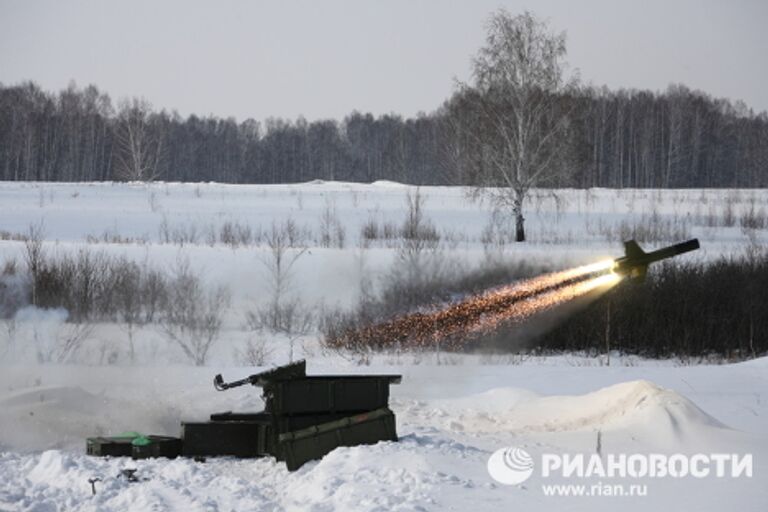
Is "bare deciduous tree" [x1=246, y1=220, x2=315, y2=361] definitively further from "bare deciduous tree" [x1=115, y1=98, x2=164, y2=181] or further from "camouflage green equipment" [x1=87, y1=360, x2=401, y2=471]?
"bare deciduous tree" [x1=115, y1=98, x2=164, y2=181]

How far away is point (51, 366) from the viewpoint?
1906 centimetres

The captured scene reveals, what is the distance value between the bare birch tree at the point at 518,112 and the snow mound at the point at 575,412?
23.6 m

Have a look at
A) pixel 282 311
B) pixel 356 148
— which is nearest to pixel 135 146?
pixel 356 148

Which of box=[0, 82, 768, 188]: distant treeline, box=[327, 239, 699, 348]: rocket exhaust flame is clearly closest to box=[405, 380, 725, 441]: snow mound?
box=[327, 239, 699, 348]: rocket exhaust flame

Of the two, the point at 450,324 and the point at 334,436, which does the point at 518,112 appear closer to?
the point at 450,324

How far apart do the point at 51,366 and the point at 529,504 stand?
12.0 metres

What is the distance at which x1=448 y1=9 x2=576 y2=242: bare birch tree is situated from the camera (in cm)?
3803

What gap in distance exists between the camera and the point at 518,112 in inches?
1483

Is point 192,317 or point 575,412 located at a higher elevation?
point 192,317

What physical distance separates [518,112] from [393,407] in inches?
959

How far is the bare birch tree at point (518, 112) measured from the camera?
3803 cm

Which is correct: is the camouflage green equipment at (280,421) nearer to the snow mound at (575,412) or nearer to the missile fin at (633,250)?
the snow mound at (575,412)

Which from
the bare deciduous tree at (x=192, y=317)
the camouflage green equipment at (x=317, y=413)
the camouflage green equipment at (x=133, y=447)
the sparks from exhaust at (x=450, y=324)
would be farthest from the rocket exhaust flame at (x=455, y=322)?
the camouflage green equipment at (x=133, y=447)

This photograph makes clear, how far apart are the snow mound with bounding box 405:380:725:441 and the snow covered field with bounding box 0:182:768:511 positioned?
3cm
